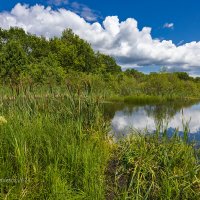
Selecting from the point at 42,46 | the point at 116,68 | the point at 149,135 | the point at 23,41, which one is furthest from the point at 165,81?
the point at 149,135

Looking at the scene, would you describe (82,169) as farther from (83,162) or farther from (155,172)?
(155,172)

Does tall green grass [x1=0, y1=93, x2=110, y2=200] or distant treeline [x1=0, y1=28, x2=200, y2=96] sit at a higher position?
distant treeline [x1=0, y1=28, x2=200, y2=96]

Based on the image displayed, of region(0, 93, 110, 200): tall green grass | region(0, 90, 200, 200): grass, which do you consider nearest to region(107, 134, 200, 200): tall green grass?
region(0, 90, 200, 200): grass

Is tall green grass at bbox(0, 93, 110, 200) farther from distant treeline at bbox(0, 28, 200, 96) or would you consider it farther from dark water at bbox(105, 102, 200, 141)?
distant treeline at bbox(0, 28, 200, 96)

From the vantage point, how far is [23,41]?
43938mm

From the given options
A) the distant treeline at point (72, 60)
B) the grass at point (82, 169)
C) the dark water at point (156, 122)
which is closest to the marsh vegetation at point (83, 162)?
the grass at point (82, 169)

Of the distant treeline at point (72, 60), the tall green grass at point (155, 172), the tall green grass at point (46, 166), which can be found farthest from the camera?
the distant treeline at point (72, 60)

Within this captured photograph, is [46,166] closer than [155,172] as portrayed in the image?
Yes

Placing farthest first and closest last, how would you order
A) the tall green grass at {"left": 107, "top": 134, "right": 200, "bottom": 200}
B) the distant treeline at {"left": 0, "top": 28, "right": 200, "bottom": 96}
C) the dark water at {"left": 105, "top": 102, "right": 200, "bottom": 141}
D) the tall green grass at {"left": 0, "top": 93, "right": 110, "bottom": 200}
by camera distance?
the distant treeline at {"left": 0, "top": 28, "right": 200, "bottom": 96}, the dark water at {"left": 105, "top": 102, "right": 200, "bottom": 141}, the tall green grass at {"left": 107, "top": 134, "right": 200, "bottom": 200}, the tall green grass at {"left": 0, "top": 93, "right": 110, "bottom": 200}

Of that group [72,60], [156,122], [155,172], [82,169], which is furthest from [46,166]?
[72,60]

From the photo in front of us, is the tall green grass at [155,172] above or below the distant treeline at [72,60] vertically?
below

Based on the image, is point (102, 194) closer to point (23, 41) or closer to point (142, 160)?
point (142, 160)

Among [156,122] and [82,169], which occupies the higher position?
[156,122]

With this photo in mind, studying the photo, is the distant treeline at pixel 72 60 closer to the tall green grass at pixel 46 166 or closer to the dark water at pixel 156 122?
the dark water at pixel 156 122
